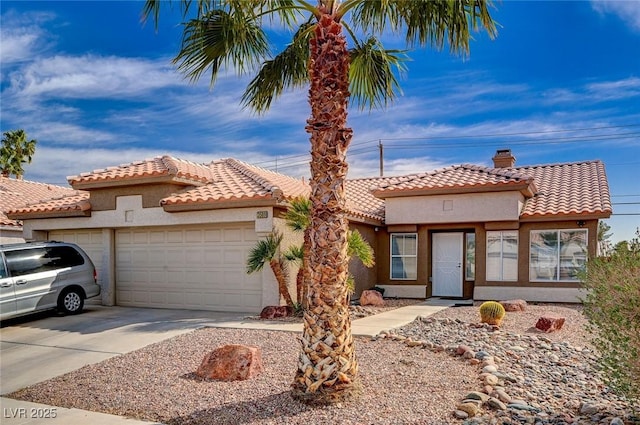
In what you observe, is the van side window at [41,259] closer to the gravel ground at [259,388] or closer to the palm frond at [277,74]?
the gravel ground at [259,388]

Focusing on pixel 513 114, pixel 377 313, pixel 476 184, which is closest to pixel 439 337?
pixel 377 313

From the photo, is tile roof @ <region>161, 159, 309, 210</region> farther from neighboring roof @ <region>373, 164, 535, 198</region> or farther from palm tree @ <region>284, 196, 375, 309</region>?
neighboring roof @ <region>373, 164, 535, 198</region>

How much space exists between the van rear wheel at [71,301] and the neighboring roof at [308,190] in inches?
121

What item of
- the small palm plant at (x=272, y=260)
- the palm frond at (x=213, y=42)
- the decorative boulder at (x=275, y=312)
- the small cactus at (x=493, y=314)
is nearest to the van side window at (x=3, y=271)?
Result: the small palm plant at (x=272, y=260)

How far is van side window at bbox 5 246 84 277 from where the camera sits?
44.2 ft

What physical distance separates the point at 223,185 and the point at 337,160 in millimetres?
9649

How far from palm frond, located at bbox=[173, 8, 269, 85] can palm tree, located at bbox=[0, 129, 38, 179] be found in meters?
32.9

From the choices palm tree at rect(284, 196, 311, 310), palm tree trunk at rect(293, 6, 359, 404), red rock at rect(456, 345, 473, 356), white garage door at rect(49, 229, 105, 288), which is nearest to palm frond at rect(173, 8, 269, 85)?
palm tree trunk at rect(293, 6, 359, 404)

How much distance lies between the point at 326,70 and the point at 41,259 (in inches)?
429

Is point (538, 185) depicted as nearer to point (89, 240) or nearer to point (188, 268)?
point (188, 268)

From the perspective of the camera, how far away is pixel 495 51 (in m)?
14.8

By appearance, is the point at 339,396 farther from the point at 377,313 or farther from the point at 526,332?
the point at 377,313

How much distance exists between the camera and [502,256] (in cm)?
1772

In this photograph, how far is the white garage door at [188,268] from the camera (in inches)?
572
